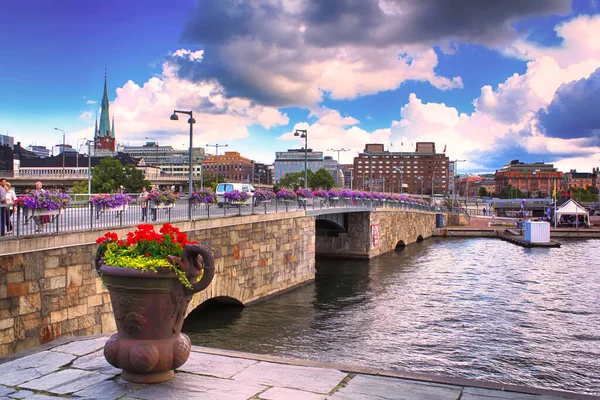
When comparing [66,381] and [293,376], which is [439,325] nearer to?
[293,376]

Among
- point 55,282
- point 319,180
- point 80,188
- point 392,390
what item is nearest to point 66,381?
point 392,390

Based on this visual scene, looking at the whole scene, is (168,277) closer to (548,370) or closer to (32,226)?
(32,226)

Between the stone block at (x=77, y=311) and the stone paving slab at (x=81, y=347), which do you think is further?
the stone block at (x=77, y=311)

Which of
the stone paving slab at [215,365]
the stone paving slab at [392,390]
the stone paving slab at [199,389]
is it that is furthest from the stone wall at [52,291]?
the stone paving slab at [392,390]

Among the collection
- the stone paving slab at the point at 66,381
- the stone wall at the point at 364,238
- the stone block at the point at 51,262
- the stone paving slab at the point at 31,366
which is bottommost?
the stone wall at the point at 364,238

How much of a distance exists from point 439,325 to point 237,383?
1505 centimetres

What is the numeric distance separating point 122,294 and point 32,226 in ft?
22.3

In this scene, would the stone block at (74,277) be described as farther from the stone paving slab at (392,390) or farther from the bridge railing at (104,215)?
the stone paving slab at (392,390)

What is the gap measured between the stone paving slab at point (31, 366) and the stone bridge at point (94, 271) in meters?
2.82

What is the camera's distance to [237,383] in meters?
6.86

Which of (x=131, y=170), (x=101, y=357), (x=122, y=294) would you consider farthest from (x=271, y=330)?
(x=131, y=170)

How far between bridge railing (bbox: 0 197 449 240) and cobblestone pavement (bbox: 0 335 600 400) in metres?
4.68

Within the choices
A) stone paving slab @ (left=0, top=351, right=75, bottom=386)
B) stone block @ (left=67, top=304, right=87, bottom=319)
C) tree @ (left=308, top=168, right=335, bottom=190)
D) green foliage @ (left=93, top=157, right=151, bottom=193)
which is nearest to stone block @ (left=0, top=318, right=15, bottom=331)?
stone block @ (left=67, top=304, right=87, bottom=319)

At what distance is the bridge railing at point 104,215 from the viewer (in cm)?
1193
